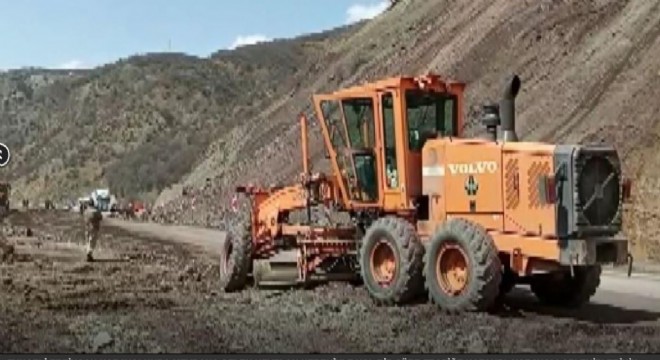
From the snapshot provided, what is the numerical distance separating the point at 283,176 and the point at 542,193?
108ft

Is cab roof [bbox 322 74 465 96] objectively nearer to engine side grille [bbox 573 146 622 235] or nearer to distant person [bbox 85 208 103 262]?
engine side grille [bbox 573 146 622 235]

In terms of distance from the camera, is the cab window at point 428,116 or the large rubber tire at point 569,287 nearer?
the large rubber tire at point 569,287

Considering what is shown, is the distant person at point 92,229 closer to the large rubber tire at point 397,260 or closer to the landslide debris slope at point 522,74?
the large rubber tire at point 397,260

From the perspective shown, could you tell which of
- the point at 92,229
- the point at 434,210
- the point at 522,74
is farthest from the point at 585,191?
the point at 522,74

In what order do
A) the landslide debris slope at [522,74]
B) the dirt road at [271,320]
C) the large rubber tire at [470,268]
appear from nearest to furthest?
the dirt road at [271,320] → the large rubber tire at [470,268] → the landslide debris slope at [522,74]

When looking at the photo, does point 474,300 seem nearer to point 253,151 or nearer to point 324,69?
Answer: point 253,151

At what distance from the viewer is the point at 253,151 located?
51.8 meters

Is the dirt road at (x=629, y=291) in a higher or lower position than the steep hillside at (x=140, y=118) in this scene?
lower

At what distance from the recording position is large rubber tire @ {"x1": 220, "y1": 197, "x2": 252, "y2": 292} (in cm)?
1544

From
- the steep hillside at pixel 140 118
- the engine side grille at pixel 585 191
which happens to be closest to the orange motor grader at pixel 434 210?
the engine side grille at pixel 585 191

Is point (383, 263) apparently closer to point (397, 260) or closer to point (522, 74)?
point (397, 260)

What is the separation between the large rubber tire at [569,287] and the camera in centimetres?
1304

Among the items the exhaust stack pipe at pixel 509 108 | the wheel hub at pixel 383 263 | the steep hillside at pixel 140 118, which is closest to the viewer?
the exhaust stack pipe at pixel 509 108

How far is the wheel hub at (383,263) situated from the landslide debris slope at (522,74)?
34.1 ft
